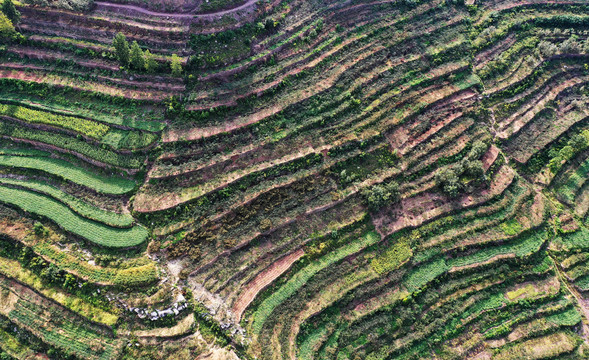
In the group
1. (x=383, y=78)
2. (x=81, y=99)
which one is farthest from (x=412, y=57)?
(x=81, y=99)

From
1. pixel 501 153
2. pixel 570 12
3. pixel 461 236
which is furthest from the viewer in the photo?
pixel 570 12

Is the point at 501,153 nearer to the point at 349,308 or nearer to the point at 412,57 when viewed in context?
the point at 412,57

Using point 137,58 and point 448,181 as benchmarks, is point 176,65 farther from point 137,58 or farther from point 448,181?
point 448,181

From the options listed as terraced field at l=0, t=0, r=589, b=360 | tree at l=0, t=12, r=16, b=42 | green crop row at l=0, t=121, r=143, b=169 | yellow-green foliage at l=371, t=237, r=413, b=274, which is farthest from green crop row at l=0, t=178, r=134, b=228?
yellow-green foliage at l=371, t=237, r=413, b=274

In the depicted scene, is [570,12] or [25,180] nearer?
[25,180]

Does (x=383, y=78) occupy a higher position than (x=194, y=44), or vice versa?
(x=194, y=44)

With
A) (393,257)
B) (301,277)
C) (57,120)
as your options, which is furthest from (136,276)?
(393,257)

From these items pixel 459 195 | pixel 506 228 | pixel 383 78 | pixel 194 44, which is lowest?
pixel 506 228
